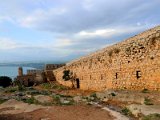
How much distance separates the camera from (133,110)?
12219mm

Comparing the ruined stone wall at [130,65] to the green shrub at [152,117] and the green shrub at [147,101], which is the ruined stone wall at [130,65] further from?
the green shrub at [152,117]

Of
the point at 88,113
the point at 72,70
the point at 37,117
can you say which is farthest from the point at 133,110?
the point at 72,70

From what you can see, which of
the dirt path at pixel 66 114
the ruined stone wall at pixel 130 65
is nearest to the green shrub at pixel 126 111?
the dirt path at pixel 66 114

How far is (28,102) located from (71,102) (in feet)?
8.78

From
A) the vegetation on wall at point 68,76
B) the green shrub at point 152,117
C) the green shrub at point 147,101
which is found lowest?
the green shrub at point 152,117

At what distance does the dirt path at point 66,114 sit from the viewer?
39.7ft

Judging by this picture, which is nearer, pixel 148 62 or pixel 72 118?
pixel 72 118

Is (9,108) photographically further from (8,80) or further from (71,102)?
(8,80)

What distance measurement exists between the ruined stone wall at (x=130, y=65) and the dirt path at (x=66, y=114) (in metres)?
4.28

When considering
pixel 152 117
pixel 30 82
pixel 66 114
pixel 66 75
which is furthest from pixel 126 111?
pixel 30 82

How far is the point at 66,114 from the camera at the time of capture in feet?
42.0

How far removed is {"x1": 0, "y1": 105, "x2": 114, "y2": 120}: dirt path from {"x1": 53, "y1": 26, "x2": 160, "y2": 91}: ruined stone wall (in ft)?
14.1

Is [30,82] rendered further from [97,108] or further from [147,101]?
[147,101]

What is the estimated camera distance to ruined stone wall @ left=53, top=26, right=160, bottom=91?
16.2 meters
